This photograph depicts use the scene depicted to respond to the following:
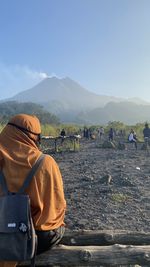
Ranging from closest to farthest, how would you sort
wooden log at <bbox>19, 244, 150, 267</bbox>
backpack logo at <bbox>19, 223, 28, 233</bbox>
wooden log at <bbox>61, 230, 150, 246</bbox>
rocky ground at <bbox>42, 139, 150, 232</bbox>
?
1. backpack logo at <bbox>19, 223, 28, 233</bbox>
2. wooden log at <bbox>19, 244, 150, 267</bbox>
3. wooden log at <bbox>61, 230, 150, 246</bbox>
4. rocky ground at <bbox>42, 139, 150, 232</bbox>

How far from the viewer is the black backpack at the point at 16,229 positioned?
3.16 meters

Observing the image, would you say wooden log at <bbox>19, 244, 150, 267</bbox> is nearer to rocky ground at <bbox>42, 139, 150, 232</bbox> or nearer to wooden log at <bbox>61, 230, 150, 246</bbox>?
wooden log at <bbox>61, 230, 150, 246</bbox>

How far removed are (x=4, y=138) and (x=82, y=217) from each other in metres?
5.23

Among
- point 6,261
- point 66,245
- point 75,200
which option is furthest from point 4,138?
point 75,200

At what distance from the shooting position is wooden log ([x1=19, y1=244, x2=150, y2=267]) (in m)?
3.80

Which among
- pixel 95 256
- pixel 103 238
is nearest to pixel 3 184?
pixel 95 256

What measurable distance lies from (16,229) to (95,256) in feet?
3.30

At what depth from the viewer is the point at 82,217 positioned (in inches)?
331

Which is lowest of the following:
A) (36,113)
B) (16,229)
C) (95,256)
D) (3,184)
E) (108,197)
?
(108,197)

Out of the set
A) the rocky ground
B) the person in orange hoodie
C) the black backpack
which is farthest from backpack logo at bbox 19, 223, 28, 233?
the rocky ground

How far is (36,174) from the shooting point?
11.0 feet

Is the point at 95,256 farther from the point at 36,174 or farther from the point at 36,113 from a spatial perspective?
the point at 36,113

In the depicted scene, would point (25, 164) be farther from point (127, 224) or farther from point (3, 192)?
point (127, 224)

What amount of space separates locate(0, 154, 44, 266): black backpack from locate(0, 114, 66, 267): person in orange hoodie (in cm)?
12
